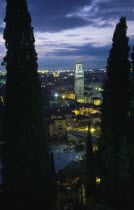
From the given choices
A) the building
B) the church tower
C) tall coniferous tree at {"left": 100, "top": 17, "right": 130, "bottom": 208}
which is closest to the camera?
tall coniferous tree at {"left": 100, "top": 17, "right": 130, "bottom": 208}

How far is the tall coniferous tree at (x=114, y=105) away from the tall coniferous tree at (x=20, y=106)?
2.66 metres

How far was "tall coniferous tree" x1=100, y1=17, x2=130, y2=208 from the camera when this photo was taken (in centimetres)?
787

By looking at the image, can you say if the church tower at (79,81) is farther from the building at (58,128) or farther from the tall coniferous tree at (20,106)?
the tall coniferous tree at (20,106)

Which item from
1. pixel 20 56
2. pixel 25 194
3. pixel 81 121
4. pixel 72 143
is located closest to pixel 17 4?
→ pixel 20 56

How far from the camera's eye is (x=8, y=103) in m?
7.68

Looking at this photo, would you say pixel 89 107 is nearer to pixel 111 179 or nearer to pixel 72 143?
pixel 72 143

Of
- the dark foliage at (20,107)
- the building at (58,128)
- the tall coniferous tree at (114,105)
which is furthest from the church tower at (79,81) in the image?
the dark foliage at (20,107)

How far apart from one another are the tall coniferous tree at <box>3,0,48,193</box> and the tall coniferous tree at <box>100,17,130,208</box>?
8.74 ft

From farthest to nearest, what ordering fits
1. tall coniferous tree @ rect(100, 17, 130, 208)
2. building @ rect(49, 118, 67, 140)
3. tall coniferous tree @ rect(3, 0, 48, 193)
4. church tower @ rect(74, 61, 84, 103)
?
church tower @ rect(74, 61, 84, 103), building @ rect(49, 118, 67, 140), tall coniferous tree @ rect(100, 17, 130, 208), tall coniferous tree @ rect(3, 0, 48, 193)

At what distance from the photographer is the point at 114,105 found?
339 inches

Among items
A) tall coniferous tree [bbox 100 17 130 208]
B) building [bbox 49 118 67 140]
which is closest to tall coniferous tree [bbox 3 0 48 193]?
tall coniferous tree [bbox 100 17 130 208]

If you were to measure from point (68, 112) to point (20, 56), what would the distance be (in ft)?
130

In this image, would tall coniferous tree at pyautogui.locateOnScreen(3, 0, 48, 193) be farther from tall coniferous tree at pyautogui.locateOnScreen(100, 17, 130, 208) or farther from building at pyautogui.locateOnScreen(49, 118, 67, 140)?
building at pyautogui.locateOnScreen(49, 118, 67, 140)

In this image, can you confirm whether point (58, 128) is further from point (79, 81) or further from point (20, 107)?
point (20, 107)
